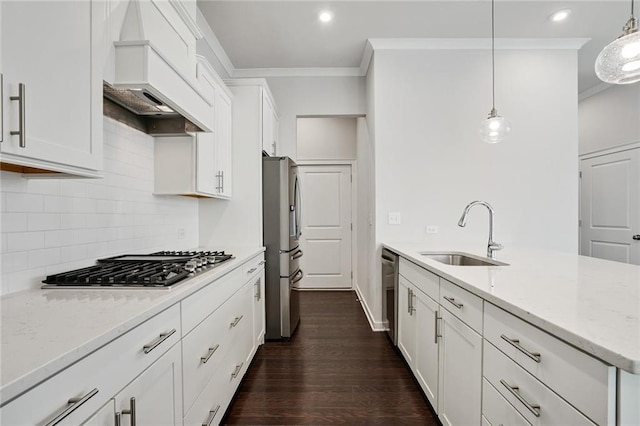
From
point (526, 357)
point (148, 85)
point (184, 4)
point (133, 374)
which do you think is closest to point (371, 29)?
point (184, 4)

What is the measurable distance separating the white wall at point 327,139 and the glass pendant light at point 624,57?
150 inches

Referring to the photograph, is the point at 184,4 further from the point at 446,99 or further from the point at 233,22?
the point at 446,99

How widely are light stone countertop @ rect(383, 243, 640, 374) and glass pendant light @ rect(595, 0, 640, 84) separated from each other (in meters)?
0.92

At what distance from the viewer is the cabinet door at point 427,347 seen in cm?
180

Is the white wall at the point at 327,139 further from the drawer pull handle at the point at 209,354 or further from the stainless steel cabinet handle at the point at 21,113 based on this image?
the stainless steel cabinet handle at the point at 21,113

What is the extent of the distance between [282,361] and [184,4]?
256 cm

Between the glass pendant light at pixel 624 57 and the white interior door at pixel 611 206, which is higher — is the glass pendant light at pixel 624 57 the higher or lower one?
the higher one

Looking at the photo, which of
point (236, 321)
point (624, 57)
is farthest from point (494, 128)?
point (236, 321)

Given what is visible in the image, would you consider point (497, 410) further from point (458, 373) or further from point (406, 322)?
point (406, 322)

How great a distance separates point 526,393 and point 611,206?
4770mm

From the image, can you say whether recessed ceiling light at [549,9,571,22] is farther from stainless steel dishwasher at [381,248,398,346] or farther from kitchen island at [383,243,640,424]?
stainless steel dishwasher at [381,248,398,346]

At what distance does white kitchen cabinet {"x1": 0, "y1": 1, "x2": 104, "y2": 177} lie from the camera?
874mm

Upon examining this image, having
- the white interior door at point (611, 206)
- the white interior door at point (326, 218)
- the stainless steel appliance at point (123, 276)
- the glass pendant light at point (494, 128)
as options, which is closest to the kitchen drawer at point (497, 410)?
the stainless steel appliance at point (123, 276)

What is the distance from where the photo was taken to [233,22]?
2982 mm
